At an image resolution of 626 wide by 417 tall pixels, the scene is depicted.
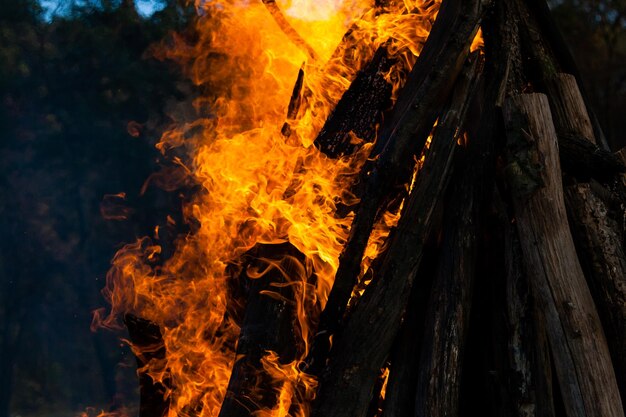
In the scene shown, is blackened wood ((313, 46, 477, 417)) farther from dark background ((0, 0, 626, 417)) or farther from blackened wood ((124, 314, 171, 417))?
dark background ((0, 0, 626, 417))

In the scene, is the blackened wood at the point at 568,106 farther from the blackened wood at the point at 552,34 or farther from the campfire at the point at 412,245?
the blackened wood at the point at 552,34

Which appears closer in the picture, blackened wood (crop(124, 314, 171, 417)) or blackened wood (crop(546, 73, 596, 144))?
blackened wood (crop(124, 314, 171, 417))

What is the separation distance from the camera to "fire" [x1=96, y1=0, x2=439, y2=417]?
171 inches

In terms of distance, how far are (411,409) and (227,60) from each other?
10.8 meters

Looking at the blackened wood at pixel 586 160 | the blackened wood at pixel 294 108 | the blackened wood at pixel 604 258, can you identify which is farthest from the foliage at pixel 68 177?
the blackened wood at pixel 604 258

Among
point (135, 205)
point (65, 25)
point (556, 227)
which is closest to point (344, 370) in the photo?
point (556, 227)

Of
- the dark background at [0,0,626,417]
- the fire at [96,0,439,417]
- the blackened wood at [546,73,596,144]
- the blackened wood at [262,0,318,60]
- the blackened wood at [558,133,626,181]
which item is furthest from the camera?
the dark background at [0,0,626,417]

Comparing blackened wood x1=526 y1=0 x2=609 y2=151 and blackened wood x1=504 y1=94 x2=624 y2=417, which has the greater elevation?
blackened wood x1=526 y1=0 x2=609 y2=151

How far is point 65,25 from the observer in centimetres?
2070

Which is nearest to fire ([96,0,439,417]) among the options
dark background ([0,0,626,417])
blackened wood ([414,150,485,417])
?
blackened wood ([414,150,485,417])

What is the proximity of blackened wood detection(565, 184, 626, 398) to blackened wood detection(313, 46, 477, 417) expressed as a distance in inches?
35.4

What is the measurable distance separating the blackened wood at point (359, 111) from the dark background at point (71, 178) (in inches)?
608

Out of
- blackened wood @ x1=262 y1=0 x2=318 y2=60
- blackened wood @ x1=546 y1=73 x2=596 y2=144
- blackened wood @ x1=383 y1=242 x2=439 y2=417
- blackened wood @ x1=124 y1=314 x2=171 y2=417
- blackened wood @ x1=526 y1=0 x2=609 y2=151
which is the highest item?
blackened wood @ x1=526 y1=0 x2=609 y2=151

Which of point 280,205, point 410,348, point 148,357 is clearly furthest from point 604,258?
point 148,357
